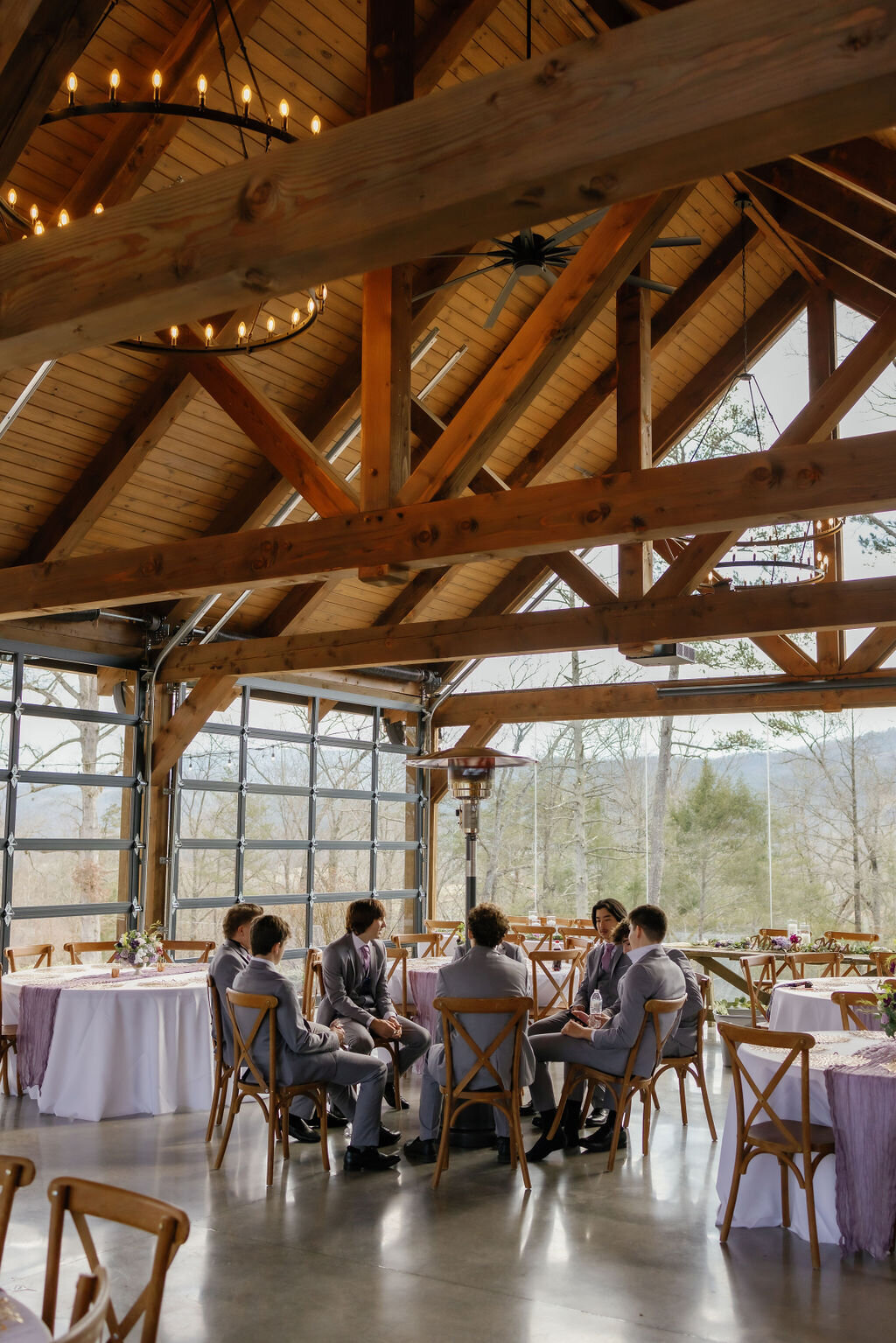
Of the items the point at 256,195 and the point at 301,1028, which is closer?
the point at 256,195

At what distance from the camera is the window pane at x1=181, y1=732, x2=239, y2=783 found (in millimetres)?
10422

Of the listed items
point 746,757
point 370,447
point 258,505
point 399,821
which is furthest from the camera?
point 746,757

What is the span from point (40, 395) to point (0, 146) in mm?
4690

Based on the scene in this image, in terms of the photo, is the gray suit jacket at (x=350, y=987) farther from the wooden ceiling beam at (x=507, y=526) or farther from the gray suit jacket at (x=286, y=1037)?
the wooden ceiling beam at (x=507, y=526)

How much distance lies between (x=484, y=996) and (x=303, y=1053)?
0.94 m

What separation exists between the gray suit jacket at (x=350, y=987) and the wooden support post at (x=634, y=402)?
307cm

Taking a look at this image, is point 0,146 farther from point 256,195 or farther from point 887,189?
point 887,189

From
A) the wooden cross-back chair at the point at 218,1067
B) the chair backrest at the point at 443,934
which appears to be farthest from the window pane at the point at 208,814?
the wooden cross-back chair at the point at 218,1067

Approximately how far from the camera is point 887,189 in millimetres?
5848

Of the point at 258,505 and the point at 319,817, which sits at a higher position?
the point at 258,505

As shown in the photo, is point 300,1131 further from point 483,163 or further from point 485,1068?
point 483,163

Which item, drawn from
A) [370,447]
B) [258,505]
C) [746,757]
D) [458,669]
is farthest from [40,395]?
[746,757]

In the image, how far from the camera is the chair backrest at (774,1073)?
4.46 m

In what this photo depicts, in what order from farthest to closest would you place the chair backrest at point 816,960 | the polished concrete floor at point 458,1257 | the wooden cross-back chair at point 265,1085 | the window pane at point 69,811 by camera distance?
1. the window pane at point 69,811
2. the chair backrest at point 816,960
3. the wooden cross-back chair at point 265,1085
4. the polished concrete floor at point 458,1257
